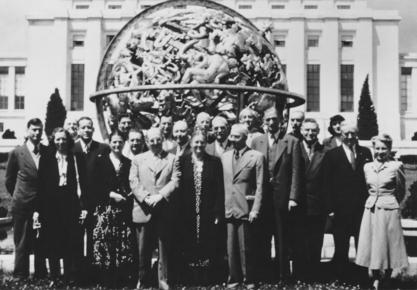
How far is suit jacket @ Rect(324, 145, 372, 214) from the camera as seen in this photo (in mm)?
7469

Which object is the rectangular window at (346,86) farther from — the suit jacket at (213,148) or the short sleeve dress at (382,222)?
the short sleeve dress at (382,222)

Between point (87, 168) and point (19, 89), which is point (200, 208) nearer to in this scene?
point (87, 168)

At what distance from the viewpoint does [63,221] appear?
7273 millimetres

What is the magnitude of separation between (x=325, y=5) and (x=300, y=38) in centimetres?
438

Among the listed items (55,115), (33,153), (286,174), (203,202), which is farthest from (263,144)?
(55,115)

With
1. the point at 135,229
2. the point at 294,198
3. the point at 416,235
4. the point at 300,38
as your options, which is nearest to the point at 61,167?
the point at 135,229

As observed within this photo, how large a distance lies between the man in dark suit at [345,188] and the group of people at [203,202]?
1 centimetres

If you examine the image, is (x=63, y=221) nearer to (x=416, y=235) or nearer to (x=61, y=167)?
(x=61, y=167)

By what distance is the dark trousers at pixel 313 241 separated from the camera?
7.47 meters

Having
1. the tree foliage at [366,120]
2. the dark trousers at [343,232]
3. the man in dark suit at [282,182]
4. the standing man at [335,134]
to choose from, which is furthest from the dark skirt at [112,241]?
the tree foliage at [366,120]

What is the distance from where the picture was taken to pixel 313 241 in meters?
7.51

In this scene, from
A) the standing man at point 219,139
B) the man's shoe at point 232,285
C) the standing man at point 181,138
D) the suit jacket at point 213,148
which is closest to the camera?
the man's shoe at point 232,285

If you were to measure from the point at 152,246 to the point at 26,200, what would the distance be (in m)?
1.44

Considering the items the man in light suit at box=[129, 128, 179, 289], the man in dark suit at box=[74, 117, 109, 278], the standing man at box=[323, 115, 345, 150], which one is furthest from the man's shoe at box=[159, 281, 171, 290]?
the standing man at box=[323, 115, 345, 150]
